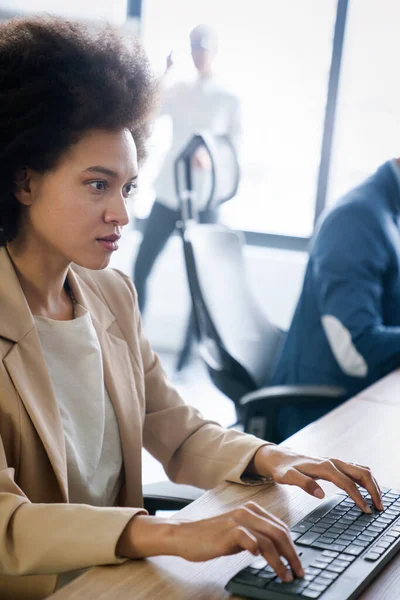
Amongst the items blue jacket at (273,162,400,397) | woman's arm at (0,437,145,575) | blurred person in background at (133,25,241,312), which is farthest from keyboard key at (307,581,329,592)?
A: blurred person in background at (133,25,241,312)

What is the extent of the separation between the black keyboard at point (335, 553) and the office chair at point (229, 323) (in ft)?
2.90

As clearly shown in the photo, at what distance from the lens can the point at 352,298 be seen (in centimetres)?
207

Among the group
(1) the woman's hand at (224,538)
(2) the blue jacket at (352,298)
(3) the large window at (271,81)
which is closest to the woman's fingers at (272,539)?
(1) the woman's hand at (224,538)

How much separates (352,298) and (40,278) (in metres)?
1.09

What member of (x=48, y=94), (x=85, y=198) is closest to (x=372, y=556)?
(x=85, y=198)

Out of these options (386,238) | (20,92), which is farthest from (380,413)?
(20,92)

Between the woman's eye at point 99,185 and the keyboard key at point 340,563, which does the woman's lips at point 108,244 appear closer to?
the woman's eye at point 99,185

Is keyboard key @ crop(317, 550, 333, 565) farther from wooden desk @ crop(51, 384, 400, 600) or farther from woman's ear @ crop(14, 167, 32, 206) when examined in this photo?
woman's ear @ crop(14, 167, 32, 206)

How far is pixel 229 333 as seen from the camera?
7.11ft

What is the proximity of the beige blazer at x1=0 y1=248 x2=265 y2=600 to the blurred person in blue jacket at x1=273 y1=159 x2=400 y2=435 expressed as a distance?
76cm

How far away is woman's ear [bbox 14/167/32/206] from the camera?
1.12 meters

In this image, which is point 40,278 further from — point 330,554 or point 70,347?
point 330,554

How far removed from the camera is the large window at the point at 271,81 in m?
4.09

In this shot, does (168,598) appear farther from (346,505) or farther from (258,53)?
(258,53)
